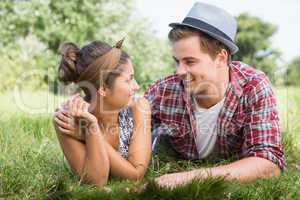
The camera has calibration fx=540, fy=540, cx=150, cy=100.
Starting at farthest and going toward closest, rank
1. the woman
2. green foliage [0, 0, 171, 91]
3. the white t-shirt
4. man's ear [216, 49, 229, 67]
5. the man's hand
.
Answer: green foliage [0, 0, 171, 91] → the white t-shirt → man's ear [216, 49, 229, 67] → the woman → the man's hand

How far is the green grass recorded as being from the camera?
2.97 m

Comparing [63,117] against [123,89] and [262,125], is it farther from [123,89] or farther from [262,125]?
[262,125]

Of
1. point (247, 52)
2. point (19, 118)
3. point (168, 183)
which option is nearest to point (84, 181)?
point (168, 183)

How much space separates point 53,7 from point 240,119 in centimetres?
1648

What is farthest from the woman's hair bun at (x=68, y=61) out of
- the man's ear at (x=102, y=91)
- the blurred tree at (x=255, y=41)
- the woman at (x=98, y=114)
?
the blurred tree at (x=255, y=41)

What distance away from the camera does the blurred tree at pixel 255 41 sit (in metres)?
30.4

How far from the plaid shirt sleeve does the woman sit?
0.73m

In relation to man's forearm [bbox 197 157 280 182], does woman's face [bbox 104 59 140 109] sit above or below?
above

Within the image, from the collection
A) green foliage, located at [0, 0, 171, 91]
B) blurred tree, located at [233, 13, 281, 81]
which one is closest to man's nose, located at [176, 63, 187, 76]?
green foliage, located at [0, 0, 171, 91]

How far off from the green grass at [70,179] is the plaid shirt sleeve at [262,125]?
0.19 meters

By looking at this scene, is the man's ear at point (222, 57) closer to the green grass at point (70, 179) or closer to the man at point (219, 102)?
the man at point (219, 102)

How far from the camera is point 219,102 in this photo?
4043 mm

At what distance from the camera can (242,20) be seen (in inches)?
1281

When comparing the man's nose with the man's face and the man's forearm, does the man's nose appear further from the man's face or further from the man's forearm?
the man's forearm
